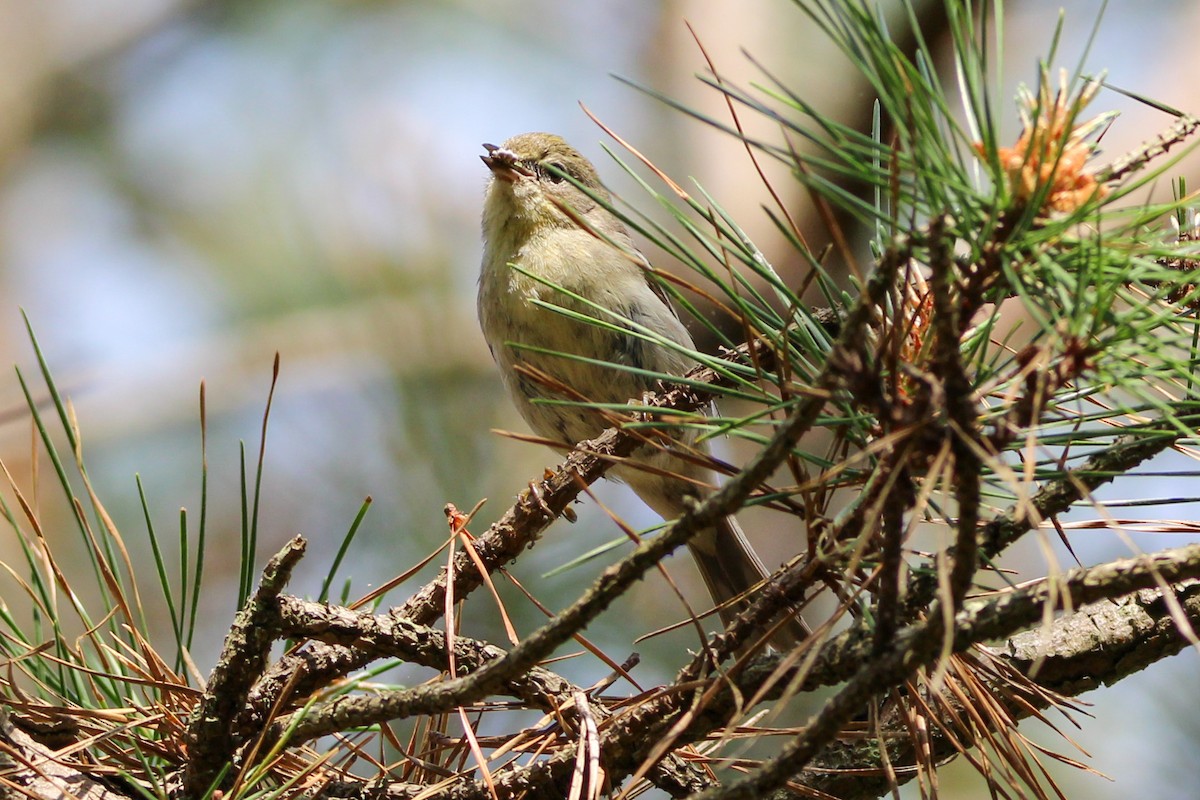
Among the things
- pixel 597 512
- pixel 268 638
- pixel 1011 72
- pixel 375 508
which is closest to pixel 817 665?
pixel 268 638

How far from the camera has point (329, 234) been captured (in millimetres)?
7414

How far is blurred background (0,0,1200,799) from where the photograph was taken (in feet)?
16.0

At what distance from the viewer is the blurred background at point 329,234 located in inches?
192

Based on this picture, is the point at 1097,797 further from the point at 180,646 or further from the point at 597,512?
the point at 180,646

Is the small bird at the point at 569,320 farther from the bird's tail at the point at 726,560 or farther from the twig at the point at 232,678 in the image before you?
the twig at the point at 232,678

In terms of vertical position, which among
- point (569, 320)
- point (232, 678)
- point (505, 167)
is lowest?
point (232, 678)

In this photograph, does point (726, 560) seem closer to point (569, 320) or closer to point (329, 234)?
point (569, 320)

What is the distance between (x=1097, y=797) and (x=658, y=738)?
4424 millimetres

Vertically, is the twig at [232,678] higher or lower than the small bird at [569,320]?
lower

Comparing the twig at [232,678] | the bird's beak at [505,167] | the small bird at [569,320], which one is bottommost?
the twig at [232,678]

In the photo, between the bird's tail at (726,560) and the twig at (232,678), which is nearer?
the twig at (232,678)

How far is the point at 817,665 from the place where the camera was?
1.44 metres

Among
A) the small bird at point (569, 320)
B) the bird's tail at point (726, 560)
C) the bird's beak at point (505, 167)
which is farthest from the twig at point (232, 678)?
the bird's beak at point (505, 167)

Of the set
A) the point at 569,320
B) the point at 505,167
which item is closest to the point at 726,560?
the point at 569,320
